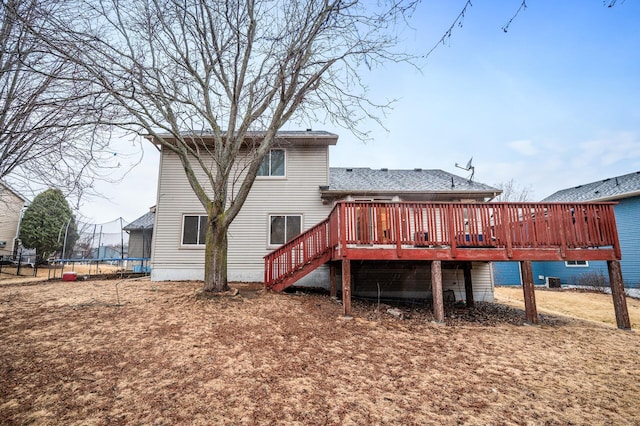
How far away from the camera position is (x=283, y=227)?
11141mm

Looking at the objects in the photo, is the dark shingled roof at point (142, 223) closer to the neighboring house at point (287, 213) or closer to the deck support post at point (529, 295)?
the neighboring house at point (287, 213)

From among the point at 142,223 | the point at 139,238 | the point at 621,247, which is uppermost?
the point at 142,223

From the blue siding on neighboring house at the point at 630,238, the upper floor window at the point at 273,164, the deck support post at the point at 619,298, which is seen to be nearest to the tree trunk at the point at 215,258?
the upper floor window at the point at 273,164

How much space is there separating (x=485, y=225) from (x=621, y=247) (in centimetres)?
1364

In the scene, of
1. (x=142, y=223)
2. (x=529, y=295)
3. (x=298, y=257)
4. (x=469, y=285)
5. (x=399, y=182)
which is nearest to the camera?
(x=529, y=295)

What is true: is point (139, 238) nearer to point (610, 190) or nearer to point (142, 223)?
point (142, 223)

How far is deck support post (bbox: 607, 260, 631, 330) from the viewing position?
6504 millimetres

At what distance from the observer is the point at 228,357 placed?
4129 mm

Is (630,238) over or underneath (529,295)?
over

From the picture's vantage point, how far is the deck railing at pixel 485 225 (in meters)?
6.73

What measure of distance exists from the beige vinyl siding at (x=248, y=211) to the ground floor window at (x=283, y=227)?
164 millimetres

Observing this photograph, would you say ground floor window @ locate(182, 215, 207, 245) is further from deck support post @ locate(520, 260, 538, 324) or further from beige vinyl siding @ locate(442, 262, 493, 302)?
deck support post @ locate(520, 260, 538, 324)

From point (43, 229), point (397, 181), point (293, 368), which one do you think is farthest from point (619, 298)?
point (43, 229)

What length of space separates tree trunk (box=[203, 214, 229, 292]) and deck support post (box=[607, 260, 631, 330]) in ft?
30.8
